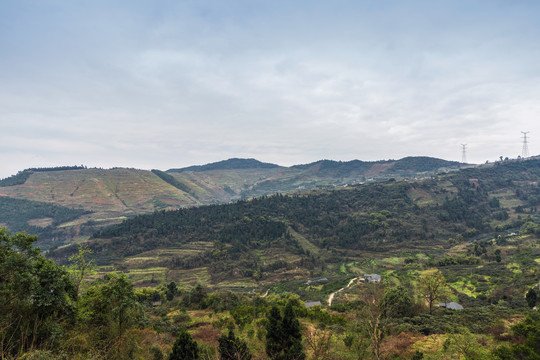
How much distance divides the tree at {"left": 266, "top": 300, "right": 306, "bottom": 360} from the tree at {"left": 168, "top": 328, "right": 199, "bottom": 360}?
18.7 feet

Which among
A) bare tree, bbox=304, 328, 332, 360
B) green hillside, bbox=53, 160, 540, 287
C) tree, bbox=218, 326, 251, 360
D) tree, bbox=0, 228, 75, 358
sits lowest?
green hillside, bbox=53, 160, 540, 287

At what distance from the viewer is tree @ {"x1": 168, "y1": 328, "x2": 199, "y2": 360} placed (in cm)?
1866

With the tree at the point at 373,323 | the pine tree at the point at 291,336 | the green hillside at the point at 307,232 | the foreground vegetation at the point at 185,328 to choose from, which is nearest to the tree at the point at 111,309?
the foreground vegetation at the point at 185,328

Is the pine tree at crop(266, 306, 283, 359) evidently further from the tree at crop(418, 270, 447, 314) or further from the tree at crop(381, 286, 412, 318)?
the tree at crop(418, 270, 447, 314)

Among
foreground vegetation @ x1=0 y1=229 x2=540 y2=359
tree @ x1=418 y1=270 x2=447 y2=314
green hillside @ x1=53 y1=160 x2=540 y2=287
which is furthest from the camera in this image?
green hillside @ x1=53 y1=160 x2=540 y2=287

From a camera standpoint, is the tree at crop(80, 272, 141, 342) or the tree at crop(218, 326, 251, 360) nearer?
the tree at crop(80, 272, 141, 342)

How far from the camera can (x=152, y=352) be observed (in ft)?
71.7

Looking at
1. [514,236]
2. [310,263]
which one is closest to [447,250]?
[514,236]

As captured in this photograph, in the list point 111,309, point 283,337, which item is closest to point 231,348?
point 283,337

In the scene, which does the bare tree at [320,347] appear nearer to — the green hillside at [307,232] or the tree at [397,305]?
the tree at [397,305]

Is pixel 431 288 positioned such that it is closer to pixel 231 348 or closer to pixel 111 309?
pixel 231 348

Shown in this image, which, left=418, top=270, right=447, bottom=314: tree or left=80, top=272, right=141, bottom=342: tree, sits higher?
left=80, top=272, right=141, bottom=342: tree

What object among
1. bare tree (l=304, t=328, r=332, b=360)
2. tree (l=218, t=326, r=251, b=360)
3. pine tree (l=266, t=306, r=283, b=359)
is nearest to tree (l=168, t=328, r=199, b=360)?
tree (l=218, t=326, r=251, b=360)

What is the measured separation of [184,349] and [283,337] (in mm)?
7565
